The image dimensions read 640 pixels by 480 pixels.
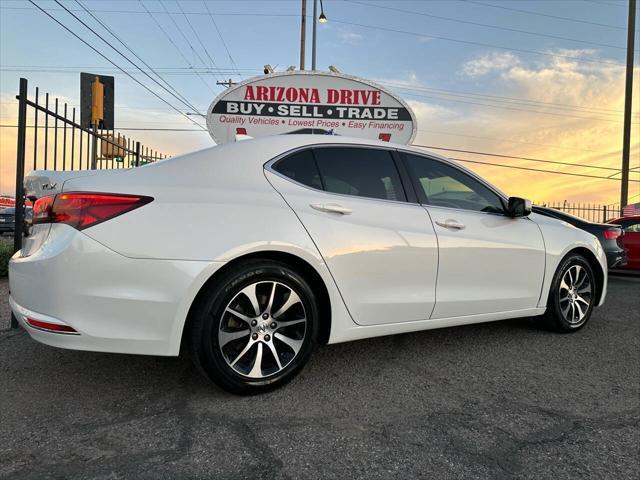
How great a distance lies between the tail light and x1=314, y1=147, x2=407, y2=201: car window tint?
1171mm

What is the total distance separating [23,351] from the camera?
3463 millimetres

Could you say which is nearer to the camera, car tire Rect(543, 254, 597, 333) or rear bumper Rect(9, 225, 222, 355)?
rear bumper Rect(9, 225, 222, 355)

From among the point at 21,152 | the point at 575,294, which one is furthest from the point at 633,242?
the point at 21,152

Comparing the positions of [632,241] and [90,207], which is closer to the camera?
[90,207]

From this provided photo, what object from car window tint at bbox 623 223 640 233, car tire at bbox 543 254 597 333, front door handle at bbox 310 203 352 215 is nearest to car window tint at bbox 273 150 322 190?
front door handle at bbox 310 203 352 215

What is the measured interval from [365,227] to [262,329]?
3.05 feet

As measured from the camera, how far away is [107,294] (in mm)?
2367

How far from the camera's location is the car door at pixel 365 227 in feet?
9.43

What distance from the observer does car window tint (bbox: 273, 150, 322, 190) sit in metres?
2.92

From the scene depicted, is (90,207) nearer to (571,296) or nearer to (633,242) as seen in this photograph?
(571,296)

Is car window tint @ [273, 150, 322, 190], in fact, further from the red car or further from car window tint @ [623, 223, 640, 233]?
car window tint @ [623, 223, 640, 233]

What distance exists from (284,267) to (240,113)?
20.0ft

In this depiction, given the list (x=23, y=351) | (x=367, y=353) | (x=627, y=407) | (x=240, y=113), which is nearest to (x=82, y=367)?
(x=23, y=351)

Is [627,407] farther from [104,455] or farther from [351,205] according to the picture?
[104,455]
